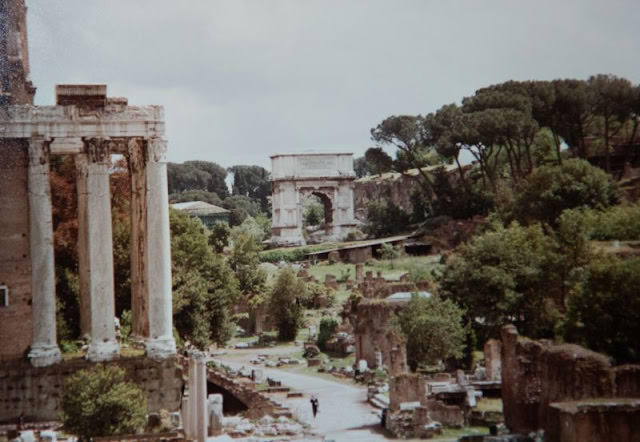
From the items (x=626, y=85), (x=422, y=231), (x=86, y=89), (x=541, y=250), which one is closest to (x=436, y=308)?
(x=541, y=250)

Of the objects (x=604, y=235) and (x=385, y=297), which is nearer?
(x=604, y=235)

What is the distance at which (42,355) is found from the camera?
23.3m

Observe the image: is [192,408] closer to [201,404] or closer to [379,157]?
[201,404]

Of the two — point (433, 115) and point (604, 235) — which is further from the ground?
point (433, 115)

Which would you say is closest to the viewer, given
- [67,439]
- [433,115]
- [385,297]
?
[67,439]

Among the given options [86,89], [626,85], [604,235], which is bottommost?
[604,235]

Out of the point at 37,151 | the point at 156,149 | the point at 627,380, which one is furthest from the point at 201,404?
the point at 627,380

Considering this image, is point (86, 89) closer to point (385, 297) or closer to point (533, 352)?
point (533, 352)

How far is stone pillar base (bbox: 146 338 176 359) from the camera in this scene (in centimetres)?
2409

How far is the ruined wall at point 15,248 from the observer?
23734 millimetres

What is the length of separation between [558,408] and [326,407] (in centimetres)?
1099

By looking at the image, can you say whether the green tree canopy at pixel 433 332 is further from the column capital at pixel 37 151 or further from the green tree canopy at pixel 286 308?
the column capital at pixel 37 151

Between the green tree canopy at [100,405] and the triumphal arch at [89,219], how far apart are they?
2080 mm

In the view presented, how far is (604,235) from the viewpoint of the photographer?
36.4 meters
